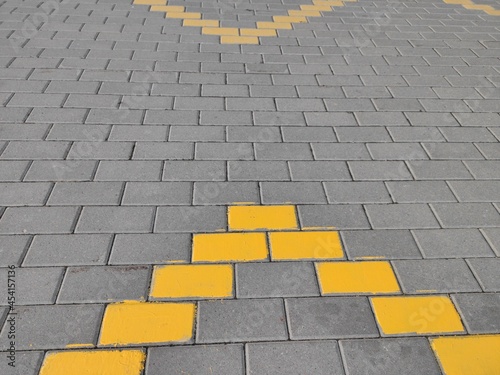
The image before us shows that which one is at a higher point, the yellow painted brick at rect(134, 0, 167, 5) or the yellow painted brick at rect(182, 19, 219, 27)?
the yellow painted brick at rect(182, 19, 219, 27)

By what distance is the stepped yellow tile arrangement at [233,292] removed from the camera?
2066 millimetres

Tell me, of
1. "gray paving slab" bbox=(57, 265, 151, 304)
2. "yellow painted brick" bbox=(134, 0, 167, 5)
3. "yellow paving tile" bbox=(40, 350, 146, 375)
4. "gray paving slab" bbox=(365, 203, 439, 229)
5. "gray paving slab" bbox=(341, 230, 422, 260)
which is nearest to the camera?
"yellow paving tile" bbox=(40, 350, 146, 375)

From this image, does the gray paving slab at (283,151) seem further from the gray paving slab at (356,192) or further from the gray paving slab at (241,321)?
the gray paving slab at (241,321)

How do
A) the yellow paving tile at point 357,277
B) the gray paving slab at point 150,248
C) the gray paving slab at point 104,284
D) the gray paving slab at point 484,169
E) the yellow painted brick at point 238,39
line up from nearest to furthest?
the gray paving slab at point 104,284 → the yellow paving tile at point 357,277 → the gray paving slab at point 150,248 → the gray paving slab at point 484,169 → the yellow painted brick at point 238,39

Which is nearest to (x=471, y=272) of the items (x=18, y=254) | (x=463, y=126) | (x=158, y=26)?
(x=463, y=126)

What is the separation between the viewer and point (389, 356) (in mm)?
2109

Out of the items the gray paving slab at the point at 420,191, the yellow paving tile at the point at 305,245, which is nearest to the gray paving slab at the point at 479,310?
the yellow paving tile at the point at 305,245

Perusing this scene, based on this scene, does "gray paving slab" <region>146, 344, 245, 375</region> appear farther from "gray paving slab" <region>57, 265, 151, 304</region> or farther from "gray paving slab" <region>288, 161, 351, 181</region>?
"gray paving slab" <region>288, 161, 351, 181</region>

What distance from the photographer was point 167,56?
4.77 meters

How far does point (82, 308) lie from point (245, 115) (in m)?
2.17

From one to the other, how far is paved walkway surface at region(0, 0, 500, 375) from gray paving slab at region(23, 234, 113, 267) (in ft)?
0.03

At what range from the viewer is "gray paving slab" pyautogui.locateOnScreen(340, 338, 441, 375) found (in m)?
2.06

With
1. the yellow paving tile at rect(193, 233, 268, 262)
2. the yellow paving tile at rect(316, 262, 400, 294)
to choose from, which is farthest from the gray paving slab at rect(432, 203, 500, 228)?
the yellow paving tile at rect(193, 233, 268, 262)

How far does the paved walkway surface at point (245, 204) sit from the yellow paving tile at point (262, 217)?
0.01 meters
